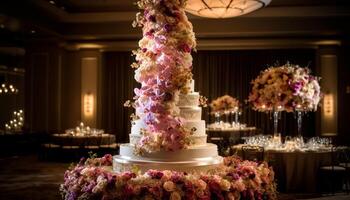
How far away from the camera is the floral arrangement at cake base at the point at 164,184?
5168 millimetres

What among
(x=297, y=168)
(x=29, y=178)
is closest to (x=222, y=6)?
(x=297, y=168)

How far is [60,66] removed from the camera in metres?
15.9

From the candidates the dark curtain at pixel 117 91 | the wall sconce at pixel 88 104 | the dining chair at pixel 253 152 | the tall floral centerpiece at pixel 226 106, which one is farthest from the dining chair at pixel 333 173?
the dark curtain at pixel 117 91

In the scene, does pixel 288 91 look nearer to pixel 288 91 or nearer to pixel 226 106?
pixel 288 91

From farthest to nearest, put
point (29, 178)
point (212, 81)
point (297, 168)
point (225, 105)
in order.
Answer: point (212, 81)
point (225, 105)
point (29, 178)
point (297, 168)

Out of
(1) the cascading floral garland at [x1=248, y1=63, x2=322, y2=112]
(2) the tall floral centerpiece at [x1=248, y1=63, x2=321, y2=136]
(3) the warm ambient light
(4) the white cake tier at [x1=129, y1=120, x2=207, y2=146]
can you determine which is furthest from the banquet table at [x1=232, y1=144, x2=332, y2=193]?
(4) the white cake tier at [x1=129, y1=120, x2=207, y2=146]

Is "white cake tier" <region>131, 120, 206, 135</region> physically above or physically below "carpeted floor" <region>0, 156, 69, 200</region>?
above

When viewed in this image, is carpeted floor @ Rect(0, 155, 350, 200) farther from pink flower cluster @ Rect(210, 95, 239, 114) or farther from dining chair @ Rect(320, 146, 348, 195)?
pink flower cluster @ Rect(210, 95, 239, 114)

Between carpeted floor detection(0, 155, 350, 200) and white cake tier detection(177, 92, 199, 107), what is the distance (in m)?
2.46

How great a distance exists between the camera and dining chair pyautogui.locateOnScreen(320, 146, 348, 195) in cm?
845

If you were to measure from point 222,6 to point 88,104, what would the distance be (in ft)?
31.7

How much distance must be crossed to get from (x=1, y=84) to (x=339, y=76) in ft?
36.6

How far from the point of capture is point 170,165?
5574 mm

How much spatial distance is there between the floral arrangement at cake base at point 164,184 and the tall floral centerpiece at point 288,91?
3.13m
